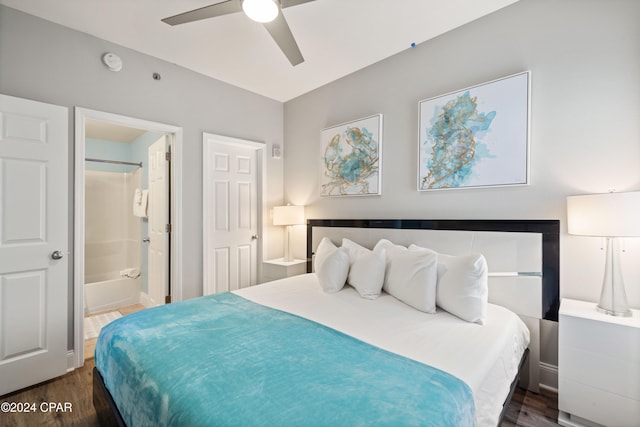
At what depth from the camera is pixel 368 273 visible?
232 centimetres

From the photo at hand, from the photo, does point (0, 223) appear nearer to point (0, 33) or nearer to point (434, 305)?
point (0, 33)

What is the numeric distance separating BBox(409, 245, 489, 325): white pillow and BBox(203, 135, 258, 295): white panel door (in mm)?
2481

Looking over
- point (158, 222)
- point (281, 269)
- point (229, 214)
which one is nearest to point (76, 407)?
A: point (158, 222)

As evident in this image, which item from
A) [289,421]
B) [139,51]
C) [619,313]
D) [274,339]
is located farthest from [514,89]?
[139,51]

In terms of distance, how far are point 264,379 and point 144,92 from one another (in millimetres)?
2891

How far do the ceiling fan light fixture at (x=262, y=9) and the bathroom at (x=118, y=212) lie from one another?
9.76ft

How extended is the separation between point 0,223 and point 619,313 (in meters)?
4.02

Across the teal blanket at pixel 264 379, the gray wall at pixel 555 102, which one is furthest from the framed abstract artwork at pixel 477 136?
the teal blanket at pixel 264 379

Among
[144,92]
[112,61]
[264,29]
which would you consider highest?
[264,29]

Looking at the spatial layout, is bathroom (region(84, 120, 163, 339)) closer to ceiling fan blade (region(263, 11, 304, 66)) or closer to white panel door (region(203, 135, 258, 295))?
white panel door (region(203, 135, 258, 295))

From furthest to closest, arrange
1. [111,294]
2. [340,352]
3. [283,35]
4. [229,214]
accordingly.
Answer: [111,294], [229,214], [283,35], [340,352]

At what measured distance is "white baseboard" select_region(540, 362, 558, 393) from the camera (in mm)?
2012

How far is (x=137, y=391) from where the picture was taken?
4.01 feet

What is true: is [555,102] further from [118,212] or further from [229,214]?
[118,212]
